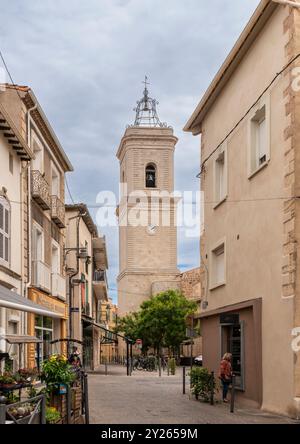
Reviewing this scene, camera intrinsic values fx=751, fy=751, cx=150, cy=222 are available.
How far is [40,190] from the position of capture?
2403 centimetres

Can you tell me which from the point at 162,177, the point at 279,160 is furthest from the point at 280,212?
the point at 162,177

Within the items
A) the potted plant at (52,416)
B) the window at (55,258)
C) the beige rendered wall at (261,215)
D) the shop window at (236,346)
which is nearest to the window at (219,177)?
the beige rendered wall at (261,215)

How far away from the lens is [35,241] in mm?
24547

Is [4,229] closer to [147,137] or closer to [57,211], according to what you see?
[57,211]

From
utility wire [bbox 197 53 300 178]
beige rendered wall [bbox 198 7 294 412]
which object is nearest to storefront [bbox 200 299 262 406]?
beige rendered wall [bbox 198 7 294 412]

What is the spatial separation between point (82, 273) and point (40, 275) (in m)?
15.3

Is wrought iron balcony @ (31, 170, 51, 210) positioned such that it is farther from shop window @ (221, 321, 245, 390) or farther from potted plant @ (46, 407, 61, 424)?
potted plant @ (46, 407, 61, 424)

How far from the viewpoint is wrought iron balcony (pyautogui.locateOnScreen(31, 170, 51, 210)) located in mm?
23339

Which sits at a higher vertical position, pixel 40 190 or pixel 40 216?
pixel 40 190

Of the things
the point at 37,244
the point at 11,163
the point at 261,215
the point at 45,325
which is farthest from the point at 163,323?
the point at 261,215

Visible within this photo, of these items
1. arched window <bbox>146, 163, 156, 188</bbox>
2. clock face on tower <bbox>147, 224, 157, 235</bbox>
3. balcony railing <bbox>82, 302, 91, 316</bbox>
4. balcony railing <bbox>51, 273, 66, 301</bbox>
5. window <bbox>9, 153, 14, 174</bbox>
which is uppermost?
arched window <bbox>146, 163, 156, 188</bbox>

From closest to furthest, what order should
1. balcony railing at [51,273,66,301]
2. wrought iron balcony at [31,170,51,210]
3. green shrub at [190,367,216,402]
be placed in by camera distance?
green shrub at [190,367,216,402] < wrought iron balcony at [31,170,51,210] < balcony railing at [51,273,66,301]

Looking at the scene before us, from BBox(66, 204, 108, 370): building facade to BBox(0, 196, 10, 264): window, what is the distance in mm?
11777

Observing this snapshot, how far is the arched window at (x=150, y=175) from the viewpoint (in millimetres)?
82062
